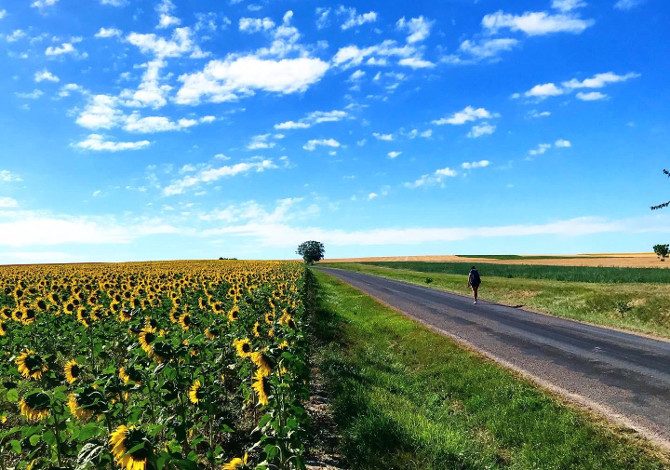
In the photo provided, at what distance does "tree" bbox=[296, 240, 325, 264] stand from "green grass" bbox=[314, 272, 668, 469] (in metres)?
124

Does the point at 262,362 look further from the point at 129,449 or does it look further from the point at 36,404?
the point at 129,449

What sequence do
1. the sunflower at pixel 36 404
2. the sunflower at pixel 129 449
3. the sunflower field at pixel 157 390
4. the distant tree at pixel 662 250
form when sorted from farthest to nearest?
the distant tree at pixel 662 250 < the sunflower at pixel 36 404 < the sunflower field at pixel 157 390 < the sunflower at pixel 129 449

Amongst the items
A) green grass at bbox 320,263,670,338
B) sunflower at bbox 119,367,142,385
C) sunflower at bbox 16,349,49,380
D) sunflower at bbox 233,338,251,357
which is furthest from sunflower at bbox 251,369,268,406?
green grass at bbox 320,263,670,338

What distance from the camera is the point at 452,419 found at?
11.1m

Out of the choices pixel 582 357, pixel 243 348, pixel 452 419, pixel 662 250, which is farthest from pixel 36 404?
pixel 662 250

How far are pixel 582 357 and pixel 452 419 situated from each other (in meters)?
6.52

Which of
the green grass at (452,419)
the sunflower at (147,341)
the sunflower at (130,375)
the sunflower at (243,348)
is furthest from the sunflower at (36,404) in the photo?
the green grass at (452,419)

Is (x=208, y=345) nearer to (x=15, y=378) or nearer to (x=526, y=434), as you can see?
(x=15, y=378)

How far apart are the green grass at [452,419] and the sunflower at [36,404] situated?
4.71 meters

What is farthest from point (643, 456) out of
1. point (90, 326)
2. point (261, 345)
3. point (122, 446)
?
point (90, 326)

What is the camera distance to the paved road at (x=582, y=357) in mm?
10898

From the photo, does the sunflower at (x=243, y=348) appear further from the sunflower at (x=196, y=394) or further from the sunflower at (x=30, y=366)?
the sunflower at (x=30, y=366)

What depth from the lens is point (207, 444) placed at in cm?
831

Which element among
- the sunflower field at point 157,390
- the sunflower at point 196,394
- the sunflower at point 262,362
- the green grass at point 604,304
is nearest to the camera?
the sunflower field at point 157,390
